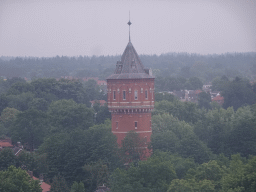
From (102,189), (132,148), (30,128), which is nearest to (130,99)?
(132,148)

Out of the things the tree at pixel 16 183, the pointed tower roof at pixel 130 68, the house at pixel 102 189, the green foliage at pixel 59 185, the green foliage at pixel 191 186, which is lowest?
the house at pixel 102 189

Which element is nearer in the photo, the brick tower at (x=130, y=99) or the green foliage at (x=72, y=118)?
the brick tower at (x=130, y=99)

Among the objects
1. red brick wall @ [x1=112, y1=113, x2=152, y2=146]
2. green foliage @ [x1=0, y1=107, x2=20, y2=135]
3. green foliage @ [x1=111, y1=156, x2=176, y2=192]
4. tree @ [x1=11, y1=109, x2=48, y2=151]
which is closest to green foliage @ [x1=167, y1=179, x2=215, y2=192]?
green foliage @ [x1=111, y1=156, x2=176, y2=192]

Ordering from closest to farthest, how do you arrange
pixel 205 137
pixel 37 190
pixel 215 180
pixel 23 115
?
pixel 37 190 → pixel 215 180 → pixel 205 137 → pixel 23 115

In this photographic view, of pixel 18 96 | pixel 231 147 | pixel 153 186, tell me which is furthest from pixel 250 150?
pixel 18 96

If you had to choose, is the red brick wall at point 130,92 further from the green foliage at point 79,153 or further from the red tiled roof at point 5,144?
the red tiled roof at point 5,144

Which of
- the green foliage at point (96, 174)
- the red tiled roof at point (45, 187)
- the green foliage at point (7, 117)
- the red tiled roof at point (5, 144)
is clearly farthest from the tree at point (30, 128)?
the green foliage at point (96, 174)

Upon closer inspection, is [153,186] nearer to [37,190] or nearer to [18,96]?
[37,190]
